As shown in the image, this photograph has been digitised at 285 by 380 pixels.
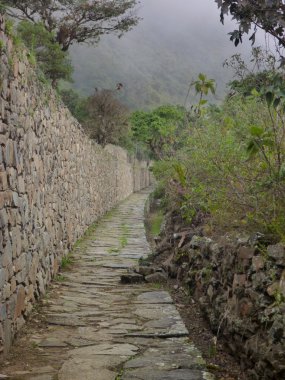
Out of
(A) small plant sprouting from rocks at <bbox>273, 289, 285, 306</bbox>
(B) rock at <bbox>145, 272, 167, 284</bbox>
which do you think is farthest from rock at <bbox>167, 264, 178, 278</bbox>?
(A) small plant sprouting from rocks at <bbox>273, 289, 285, 306</bbox>

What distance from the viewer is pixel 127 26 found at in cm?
2234

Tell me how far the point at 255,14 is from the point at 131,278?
464cm

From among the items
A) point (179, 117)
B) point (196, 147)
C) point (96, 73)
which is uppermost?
point (96, 73)

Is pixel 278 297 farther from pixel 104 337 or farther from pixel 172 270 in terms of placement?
pixel 172 270

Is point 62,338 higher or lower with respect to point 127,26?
lower

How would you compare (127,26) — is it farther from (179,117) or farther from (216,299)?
(216,299)

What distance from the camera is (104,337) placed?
15.8 ft

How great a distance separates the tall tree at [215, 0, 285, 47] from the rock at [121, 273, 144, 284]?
4.46 metres

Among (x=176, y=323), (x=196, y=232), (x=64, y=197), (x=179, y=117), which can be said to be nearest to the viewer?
(x=176, y=323)

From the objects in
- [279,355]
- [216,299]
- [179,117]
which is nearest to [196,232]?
[216,299]

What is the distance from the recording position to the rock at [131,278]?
23.6ft

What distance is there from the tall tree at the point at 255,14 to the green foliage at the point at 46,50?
1558 cm

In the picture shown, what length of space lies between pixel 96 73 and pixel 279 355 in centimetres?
11487

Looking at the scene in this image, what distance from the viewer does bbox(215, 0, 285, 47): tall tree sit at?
3076mm
